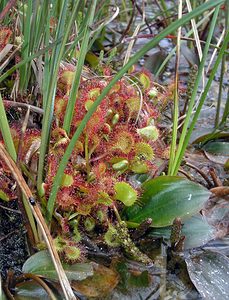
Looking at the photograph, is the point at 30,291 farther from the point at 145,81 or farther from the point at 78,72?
the point at 145,81

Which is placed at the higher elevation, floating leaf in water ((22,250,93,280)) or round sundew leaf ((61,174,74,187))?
round sundew leaf ((61,174,74,187))

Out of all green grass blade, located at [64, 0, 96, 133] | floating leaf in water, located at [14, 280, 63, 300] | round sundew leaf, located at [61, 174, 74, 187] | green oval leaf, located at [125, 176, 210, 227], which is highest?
green grass blade, located at [64, 0, 96, 133]

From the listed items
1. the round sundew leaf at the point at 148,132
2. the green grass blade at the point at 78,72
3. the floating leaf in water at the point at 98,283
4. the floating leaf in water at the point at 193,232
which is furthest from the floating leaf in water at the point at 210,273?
the green grass blade at the point at 78,72

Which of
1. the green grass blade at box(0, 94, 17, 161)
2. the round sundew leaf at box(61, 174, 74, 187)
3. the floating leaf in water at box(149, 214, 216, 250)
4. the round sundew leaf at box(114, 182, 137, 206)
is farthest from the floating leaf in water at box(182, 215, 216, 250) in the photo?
the green grass blade at box(0, 94, 17, 161)

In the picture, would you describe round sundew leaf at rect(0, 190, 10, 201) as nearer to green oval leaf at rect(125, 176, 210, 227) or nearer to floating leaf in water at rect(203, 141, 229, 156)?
green oval leaf at rect(125, 176, 210, 227)

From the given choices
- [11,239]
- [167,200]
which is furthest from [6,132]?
[167,200]

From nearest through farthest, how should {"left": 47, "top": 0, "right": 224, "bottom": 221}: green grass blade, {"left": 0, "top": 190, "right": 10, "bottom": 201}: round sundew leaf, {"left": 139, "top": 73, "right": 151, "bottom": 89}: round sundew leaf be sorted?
{"left": 47, "top": 0, "right": 224, "bottom": 221}: green grass blade
{"left": 0, "top": 190, "right": 10, "bottom": 201}: round sundew leaf
{"left": 139, "top": 73, "right": 151, "bottom": 89}: round sundew leaf

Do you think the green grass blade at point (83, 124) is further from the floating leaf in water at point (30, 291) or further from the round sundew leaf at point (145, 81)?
the round sundew leaf at point (145, 81)
